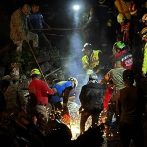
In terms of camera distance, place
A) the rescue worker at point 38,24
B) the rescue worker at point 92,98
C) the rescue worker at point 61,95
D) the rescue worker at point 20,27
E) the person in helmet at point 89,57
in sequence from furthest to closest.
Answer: the rescue worker at point 38,24 → the person in helmet at point 89,57 → the rescue worker at point 20,27 → the rescue worker at point 61,95 → the rescue worker at point 92,98

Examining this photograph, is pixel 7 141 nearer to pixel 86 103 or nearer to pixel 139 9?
pixel 86 103

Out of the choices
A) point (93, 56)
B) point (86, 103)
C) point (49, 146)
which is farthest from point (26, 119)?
point (93, 56)

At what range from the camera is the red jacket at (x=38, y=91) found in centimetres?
733

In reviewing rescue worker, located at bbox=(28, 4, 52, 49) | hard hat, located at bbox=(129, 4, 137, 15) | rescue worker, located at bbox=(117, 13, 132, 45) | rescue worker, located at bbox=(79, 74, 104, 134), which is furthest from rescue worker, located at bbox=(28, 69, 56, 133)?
rescue worker, located at bbox=(117, 13, 132, 45)

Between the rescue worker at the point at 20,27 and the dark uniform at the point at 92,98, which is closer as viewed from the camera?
the dark uniform at the point at 92,98

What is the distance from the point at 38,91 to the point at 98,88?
6.52 ft

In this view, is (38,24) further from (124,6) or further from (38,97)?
(38,97)

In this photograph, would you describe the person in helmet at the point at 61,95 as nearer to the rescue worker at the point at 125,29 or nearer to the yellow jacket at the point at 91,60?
the yellow jacket at the point at 91,60

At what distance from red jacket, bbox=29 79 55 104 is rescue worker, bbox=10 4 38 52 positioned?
5140 millimetres

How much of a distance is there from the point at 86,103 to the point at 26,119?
14.9 feet

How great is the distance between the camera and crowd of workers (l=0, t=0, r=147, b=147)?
465 centimetres

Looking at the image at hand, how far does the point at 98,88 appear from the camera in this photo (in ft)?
23.7

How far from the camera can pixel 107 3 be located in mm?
15562

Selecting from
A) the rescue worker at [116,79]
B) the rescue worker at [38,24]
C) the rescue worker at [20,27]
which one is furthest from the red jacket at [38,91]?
the rescue worker at [38,24]
